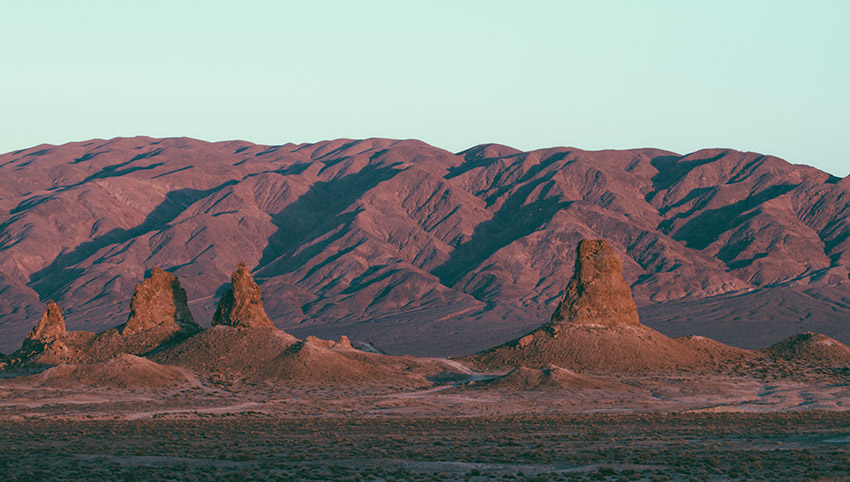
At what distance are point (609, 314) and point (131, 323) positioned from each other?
52.7 m

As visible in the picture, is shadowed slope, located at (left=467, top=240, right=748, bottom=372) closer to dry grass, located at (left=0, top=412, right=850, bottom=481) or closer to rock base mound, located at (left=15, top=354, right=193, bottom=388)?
rock base mound, located at (left=15, top=354, right=193, bottom=388)

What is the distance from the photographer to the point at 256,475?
54875 mm

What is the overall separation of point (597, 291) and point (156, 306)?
1932 inches

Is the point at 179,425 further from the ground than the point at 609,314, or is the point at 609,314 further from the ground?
the point at 609,314

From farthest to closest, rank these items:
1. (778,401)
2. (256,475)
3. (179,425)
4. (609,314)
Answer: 1. (609,314)
2. (778,401)
3. (179,425)
4. (256,475)

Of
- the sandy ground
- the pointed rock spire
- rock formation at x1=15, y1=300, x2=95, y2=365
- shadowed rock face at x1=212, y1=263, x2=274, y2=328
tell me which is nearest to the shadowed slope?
the sandy ground

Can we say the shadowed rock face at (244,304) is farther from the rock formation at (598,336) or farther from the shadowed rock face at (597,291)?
the shadowed rock face at (597,291)

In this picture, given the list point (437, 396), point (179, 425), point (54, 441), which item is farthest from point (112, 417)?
point (437, 396)

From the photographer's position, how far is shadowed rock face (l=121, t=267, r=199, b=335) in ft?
431

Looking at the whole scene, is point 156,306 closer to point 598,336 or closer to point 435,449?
point 598,336

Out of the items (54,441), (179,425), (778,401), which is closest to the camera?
(54,441)

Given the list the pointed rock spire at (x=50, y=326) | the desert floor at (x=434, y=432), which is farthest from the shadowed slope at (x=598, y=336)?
the pointed rock spire at (x=50, y=326)

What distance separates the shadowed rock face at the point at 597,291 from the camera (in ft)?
410

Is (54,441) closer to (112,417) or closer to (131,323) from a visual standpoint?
(112,417)
